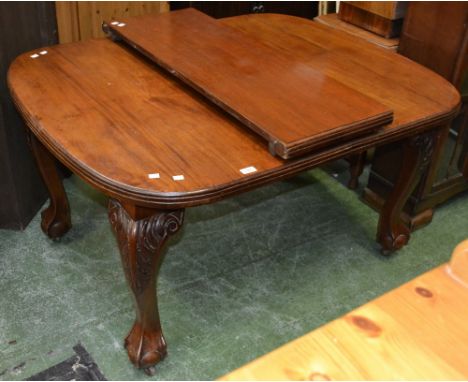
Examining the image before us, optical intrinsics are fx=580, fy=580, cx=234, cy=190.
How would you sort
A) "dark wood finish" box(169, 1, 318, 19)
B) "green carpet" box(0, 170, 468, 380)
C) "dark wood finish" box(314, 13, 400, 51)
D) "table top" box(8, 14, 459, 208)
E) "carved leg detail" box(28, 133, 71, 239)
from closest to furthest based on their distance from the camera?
"table top" box(8, 14, 459, 208)
"green carpet" box(0, 170, 468, 380)
"carved leg detail" box(28, 133, 71, 239)
"dark wood finish" box(314, 13, 400, 51)
"dark wood finish" box(169, 1, 318, 19)

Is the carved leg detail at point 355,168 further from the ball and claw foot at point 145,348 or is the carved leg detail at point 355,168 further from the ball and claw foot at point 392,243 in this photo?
the ball and claw foot at point 145,348

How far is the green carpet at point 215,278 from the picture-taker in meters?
1.54

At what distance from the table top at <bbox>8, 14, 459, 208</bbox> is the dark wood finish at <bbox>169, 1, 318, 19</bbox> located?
0.61 meters

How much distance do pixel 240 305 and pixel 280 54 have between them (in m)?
0.72

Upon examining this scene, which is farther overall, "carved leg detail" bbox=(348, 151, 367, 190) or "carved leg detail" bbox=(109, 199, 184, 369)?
"carved leg detail" bbox=(348, 151, 367, 190)

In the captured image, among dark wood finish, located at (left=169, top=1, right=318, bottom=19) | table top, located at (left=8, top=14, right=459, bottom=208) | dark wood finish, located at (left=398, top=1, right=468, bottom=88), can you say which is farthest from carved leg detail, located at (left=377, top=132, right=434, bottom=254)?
dark wood finish, located at (left=169, top=1, right=318, bottom=19)

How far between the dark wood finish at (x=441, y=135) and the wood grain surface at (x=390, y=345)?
118cm

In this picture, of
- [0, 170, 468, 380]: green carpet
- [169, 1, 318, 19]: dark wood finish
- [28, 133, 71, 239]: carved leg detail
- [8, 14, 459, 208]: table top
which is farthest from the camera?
[169, 1, 318, 19]: dark wood finish

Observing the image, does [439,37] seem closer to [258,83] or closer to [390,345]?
[258,83]

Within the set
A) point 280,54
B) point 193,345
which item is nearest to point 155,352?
point 193,345

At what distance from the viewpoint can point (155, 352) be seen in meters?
1.44

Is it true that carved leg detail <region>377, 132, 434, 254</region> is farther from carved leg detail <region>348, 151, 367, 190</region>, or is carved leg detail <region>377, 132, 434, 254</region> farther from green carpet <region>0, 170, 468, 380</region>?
carved leg detail <region>348, 151, 367, 190</region>

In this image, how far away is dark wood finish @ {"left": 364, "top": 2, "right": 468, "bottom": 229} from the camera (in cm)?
173

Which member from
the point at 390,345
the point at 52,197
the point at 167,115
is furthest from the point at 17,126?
the point at 390,345
